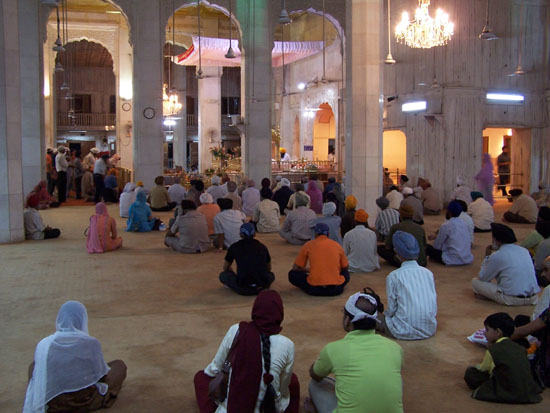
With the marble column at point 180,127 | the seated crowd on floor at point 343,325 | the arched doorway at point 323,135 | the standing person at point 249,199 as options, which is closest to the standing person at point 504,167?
the arched doorway at point 323,135

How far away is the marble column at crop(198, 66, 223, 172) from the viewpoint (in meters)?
22.8

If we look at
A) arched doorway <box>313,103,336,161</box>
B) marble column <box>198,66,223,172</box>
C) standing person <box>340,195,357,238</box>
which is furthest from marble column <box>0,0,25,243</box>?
arched doorway <box>313,103,336,161</box>

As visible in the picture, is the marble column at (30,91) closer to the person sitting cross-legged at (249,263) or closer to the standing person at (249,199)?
the standing person at (249,199)

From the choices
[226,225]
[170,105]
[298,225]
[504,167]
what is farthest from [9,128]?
[504,167]

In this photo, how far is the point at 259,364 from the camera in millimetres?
2838

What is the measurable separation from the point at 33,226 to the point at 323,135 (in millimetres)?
15868

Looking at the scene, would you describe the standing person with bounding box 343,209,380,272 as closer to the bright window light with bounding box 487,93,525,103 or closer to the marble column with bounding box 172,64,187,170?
the bright window light with bounding box 487,93,525,103

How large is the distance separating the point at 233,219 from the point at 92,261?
85.0 inches

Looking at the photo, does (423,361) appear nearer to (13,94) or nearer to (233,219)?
(233,219)

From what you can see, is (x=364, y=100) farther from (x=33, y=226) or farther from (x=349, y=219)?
(x=33, y=226)

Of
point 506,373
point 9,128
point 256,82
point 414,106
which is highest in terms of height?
point 256,82

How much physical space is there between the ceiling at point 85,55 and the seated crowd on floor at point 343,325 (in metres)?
23.3

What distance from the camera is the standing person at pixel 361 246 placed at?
7207 mm

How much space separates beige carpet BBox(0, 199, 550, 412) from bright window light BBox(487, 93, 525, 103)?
8.75 m
